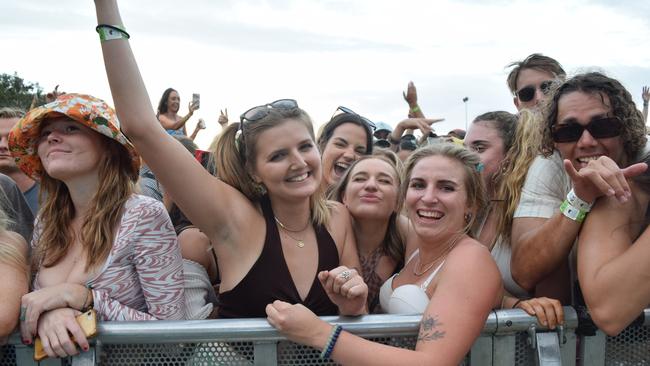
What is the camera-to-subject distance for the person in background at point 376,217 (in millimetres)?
2775

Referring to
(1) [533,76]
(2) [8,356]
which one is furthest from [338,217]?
(1) [533,76]

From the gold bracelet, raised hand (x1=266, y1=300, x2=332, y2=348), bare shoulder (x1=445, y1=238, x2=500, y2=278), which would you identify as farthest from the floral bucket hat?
bare shoulder (x1=445, y1=238, x2=500, y2=278)

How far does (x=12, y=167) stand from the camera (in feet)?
13.6

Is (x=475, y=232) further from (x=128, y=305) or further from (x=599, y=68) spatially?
(x=128, y=305)

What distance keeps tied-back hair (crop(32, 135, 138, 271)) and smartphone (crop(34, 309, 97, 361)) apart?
14.3 inches

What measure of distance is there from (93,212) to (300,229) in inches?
34.0

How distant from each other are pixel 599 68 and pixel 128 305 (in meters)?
2.22

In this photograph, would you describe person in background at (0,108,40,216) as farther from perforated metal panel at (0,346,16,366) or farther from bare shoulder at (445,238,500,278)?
bare shoulder at (445,238,500,278)

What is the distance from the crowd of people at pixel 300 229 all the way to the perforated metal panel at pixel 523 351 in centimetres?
11

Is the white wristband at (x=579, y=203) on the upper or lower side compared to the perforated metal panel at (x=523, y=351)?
upper

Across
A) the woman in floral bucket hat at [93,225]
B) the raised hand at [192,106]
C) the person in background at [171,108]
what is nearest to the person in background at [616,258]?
the woman in floral bucket hat at [93,225]

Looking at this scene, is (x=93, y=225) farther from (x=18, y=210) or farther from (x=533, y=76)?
(x=533, y=76)

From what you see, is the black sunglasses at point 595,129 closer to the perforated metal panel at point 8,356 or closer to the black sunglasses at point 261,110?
the black sunglasses at point 261,110

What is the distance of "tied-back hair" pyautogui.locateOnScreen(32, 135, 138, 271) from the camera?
221 cm
